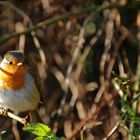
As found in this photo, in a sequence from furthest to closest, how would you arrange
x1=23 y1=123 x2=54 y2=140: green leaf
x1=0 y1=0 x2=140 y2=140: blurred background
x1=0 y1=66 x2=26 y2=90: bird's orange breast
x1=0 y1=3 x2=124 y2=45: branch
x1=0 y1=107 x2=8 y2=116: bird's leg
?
x1=0 y1=0 x2=140 y2=140: blurred background < x1=0 y1=3 x2=124 y2=45: branch < x1=0 y1=66 x2=26 y2=90: bird's orange breast < x1=0 y1=107 x2=8 y2=116: bird's leg < x1=23 y1=123 x2=54 y2=140: green leaf

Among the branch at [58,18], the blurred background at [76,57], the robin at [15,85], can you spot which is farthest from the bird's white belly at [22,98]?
the blurred background at [76,57]

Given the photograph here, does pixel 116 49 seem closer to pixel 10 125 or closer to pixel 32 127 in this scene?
pixel 10 125

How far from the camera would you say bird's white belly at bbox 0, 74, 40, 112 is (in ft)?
12.2

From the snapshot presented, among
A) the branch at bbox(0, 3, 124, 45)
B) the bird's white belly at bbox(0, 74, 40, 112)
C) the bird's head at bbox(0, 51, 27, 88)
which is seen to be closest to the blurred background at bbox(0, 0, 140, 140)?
the branch at bbox(0, 3, 124, 45)

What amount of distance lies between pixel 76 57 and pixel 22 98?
2.09 m

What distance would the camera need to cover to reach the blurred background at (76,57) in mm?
5902

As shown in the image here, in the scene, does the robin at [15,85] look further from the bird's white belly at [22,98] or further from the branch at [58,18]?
the branch at [58,18]

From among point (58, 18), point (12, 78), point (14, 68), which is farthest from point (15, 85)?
point (58, 18)

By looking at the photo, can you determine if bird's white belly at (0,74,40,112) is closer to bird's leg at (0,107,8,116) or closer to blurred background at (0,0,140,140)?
bird's leg at (0,107,8,116)

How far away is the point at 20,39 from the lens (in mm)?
6082

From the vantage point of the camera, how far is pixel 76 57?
5871mm

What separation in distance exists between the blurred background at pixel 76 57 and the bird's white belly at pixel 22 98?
1762 millimetres

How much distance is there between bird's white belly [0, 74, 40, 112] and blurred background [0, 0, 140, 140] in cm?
176

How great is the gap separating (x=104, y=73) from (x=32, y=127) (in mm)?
4196
